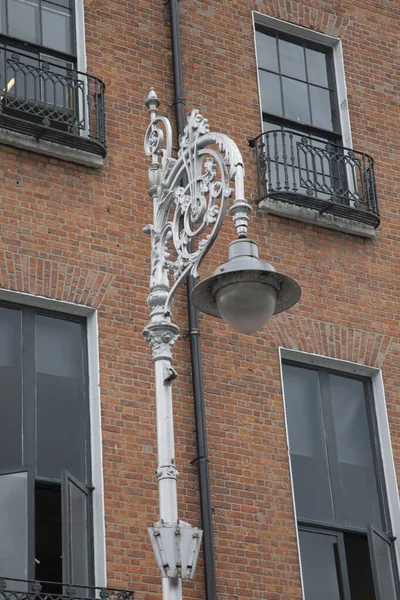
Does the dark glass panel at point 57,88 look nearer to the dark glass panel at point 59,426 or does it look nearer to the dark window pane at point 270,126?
the dark window pane at point 270,126

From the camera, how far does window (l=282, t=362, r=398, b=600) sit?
1462 cm

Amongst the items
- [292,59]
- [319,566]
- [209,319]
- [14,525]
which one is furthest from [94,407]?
[292,59]

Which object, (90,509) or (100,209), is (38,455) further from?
(100,209)

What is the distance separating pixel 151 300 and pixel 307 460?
447 centimetres

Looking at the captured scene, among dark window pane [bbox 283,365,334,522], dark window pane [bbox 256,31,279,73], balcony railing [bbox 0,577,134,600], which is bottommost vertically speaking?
balcony railing [bbox 0,577,134,600]

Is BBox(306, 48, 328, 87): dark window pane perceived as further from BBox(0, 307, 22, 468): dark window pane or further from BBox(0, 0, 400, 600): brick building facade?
BBox(0, 307, 22, 468): dark window pane

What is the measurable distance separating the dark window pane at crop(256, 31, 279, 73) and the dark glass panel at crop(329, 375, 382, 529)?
4.25m

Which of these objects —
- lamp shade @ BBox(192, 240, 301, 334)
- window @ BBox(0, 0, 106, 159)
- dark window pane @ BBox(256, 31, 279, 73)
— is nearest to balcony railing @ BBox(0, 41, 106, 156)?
window @ BBox(0, 0, 106, 159)

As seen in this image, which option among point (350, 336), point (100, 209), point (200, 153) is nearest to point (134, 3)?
point (100, 209)

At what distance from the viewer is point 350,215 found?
1662cm

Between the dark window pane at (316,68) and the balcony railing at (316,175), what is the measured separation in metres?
0.98

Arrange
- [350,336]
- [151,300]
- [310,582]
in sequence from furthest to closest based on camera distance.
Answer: [350,336] → [310,582] → [151,300]

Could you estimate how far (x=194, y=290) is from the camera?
1097cm

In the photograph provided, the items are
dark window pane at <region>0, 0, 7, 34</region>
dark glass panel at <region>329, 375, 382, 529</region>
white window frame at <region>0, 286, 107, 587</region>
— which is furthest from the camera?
dark window pane at <region>0, 0, 7, 34</region>
